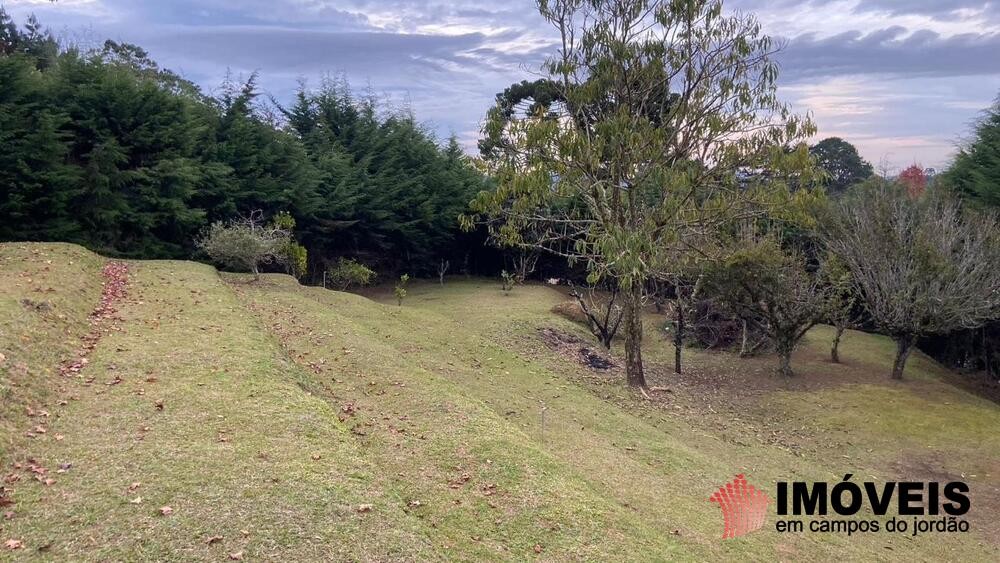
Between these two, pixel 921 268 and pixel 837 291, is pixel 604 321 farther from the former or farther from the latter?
pixel 921 268

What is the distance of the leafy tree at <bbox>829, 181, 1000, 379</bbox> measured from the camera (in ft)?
44.1

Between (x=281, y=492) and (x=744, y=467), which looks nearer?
(x=281, y=492)

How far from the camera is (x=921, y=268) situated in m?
13.5

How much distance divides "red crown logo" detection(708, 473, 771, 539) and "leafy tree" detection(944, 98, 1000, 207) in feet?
50.4

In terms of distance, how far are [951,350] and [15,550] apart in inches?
879

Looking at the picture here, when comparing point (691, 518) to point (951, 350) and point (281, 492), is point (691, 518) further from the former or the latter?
point (951, 350)

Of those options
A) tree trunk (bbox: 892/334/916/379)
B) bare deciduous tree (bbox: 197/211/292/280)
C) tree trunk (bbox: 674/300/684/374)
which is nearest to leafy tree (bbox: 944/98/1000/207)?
tree trunk (bbox: 892/334/916/379)

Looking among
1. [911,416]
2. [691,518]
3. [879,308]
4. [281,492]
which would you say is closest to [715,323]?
[879,308]

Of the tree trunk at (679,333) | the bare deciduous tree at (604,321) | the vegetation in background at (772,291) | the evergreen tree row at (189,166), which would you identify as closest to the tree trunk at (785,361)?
the vegetation in background at (772,291)

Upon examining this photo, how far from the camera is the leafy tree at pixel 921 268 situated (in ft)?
44.1

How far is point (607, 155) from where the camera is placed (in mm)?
11930

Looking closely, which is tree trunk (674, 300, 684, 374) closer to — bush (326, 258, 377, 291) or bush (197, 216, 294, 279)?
bush (326, 258, 377, 291)

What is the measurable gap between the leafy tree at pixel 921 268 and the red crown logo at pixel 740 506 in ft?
27.7

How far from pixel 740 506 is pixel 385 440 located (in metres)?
4.20
